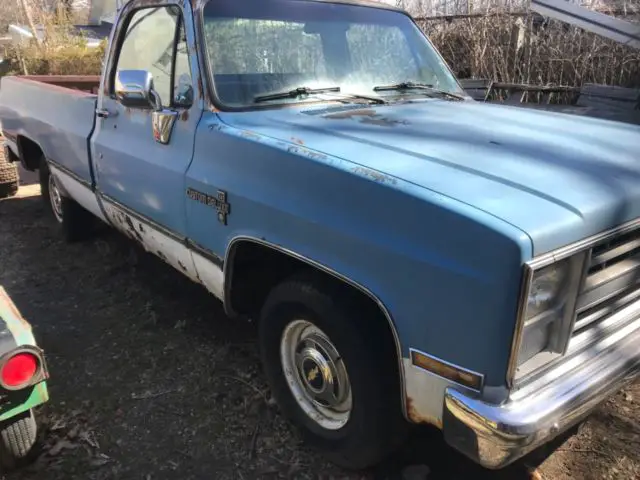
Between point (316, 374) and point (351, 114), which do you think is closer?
point (316, 374)

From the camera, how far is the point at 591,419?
277 cm

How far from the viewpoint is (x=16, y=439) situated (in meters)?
2.40

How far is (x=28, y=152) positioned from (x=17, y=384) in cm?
390

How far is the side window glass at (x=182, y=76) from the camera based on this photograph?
9.37ft

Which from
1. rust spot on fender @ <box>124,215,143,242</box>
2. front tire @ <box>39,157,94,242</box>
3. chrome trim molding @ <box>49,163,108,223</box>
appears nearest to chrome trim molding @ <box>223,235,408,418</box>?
rust spot on fender @ <box>124,215,143,242</box>

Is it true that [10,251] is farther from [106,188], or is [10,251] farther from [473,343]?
[473,343]

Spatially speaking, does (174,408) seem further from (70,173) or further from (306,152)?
(70,173)

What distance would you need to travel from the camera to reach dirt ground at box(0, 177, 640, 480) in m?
2.49

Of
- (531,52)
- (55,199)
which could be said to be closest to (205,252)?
(55,199)

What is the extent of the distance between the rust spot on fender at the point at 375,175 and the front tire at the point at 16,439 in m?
→ 1.71

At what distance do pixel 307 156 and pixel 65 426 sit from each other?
178 centimetres

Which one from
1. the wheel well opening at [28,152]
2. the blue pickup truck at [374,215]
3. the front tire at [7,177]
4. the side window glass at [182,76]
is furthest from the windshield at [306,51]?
the front tire at [7,177]

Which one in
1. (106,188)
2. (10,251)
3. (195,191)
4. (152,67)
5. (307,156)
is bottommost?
(10,251)

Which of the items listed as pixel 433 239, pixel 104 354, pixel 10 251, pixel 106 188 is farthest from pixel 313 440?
pixel 10 251
